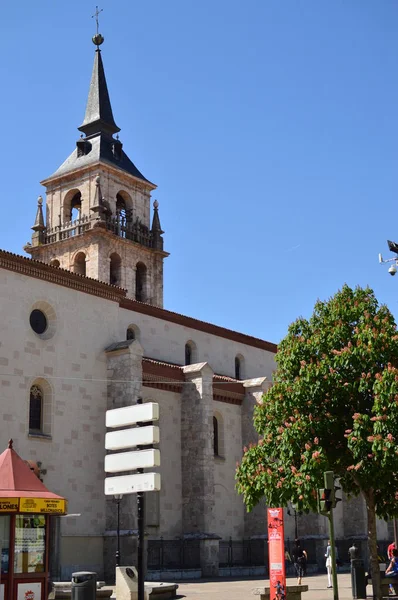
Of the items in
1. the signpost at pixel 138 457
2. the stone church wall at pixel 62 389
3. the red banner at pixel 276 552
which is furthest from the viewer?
the stone church wall at pixel 62 389

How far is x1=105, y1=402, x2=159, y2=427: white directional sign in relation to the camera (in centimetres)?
1248

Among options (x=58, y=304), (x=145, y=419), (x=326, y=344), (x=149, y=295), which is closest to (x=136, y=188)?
(x=149, y=295)

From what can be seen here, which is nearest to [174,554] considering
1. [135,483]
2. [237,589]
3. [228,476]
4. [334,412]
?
[228,476]

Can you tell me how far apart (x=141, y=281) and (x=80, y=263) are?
4.37m

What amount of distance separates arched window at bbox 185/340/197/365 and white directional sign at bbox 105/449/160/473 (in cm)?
2858

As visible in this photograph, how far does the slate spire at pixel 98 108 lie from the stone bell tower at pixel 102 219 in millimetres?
78

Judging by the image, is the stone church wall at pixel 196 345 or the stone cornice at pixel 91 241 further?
the stone cornice at pixel 91 241

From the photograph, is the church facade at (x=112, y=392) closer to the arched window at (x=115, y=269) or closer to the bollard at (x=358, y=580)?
the arched window at (x=115, y=269)

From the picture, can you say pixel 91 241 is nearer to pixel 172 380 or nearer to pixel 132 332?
pixel 132 332

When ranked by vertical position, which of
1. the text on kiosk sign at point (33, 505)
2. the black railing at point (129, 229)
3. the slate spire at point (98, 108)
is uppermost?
the slate spire at point (98, 108)

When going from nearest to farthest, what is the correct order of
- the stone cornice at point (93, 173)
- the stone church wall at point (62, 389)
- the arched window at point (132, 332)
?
the stone church wall at point (62, 389)
the arched window at point (132, 332)
the stone cornice at point (93, 173)

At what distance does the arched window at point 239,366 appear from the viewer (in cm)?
4512

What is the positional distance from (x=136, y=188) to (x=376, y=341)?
112 ft

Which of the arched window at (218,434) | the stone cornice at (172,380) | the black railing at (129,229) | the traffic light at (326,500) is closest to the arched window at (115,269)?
the black railing at (129,229)
